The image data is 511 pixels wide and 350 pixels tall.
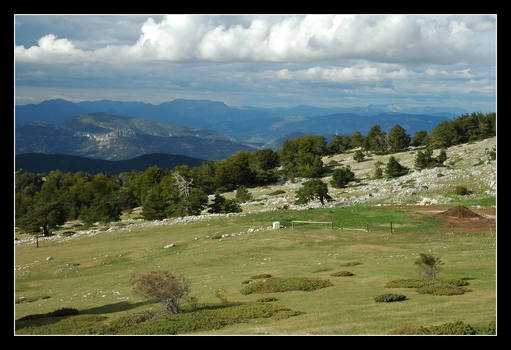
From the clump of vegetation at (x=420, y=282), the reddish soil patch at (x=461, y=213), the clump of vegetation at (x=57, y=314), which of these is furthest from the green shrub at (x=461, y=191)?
the clump of vegetation at (x=57, y=314)

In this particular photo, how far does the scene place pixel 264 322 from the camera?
67.8ft

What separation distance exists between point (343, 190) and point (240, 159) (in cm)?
4730

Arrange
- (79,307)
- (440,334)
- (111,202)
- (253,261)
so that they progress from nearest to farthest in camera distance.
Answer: (440,334), (79,307), (253,261), (111,202)

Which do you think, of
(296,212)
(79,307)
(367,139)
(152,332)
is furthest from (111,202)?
(367,139)

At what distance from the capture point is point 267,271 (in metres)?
34.6

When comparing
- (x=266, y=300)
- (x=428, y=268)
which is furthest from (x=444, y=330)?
(x=266, y=300)

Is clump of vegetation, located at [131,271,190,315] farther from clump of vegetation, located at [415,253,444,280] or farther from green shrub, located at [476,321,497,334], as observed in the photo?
green shrub, located at [476,321,497,334]

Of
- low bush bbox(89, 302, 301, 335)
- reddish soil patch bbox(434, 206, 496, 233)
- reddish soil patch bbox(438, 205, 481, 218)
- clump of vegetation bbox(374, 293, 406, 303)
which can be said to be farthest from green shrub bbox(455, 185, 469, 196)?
low bush bbox(89, 302, 301, 335)

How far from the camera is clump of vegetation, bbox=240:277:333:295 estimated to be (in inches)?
1099

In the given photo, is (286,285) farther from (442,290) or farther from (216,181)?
(216,181)

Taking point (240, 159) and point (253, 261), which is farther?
point (240, 159)
